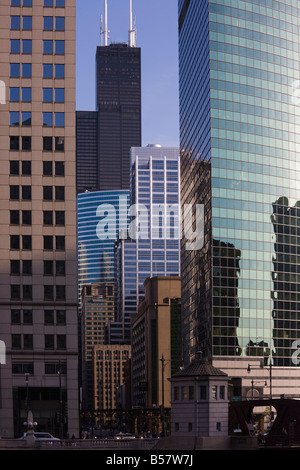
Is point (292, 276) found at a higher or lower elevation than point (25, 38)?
lower

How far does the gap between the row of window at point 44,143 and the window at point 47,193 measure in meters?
4.44

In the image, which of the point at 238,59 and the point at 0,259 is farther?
the point at 238,59

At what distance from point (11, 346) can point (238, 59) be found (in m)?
80.2

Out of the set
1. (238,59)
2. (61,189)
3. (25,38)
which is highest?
(238,59)

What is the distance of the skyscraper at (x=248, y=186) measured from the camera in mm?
155500

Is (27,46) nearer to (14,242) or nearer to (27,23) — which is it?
(27,23)

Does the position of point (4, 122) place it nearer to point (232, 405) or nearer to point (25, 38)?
point (25, 38)

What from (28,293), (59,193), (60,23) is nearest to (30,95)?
(60,23)

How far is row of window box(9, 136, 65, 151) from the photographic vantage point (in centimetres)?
10556

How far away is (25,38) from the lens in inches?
4220

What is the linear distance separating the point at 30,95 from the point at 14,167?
28.3 feet

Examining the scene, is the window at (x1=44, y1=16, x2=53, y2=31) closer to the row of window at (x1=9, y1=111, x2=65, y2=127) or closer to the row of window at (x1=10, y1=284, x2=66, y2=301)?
the row of window at (x1=9, y1=111, x2=65, y2=127)
